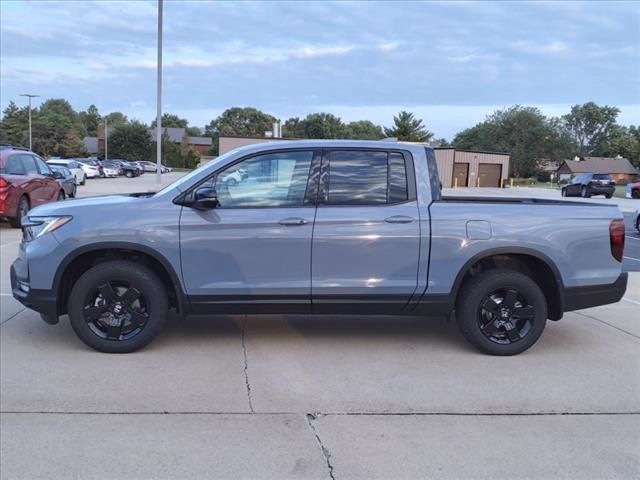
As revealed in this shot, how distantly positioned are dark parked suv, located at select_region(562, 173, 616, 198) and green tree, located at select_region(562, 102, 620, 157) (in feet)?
331

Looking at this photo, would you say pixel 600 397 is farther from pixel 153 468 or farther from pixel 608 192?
pixel 608 192

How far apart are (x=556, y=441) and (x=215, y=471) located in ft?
6.88

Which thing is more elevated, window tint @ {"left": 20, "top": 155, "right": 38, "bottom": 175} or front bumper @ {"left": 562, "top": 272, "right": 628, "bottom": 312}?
window tint @ {"left": 20, "top": 155, "right": 38, "bottom": 175}

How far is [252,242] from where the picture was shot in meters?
4.99

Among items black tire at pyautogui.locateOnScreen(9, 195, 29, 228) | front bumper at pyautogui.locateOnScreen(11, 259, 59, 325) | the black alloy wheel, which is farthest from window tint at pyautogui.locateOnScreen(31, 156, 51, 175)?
the black alloy wheel

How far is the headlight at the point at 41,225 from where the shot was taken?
5004 millimetres

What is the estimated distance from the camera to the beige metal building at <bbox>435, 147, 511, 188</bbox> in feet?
190

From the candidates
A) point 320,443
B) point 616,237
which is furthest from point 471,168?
point 320,443

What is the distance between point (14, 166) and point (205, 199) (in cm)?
968

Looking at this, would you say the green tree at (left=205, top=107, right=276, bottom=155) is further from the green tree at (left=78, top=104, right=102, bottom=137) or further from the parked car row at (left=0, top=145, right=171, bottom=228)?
the parked car row at (left=0, top=145, right=171, bottom=228)

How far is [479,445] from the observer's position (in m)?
3.65

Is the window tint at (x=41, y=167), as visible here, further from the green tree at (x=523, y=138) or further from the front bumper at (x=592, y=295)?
the green tree at (x=523, y=138)

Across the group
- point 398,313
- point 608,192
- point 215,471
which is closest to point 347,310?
point 398,313

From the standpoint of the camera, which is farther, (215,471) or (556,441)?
(556,441)
